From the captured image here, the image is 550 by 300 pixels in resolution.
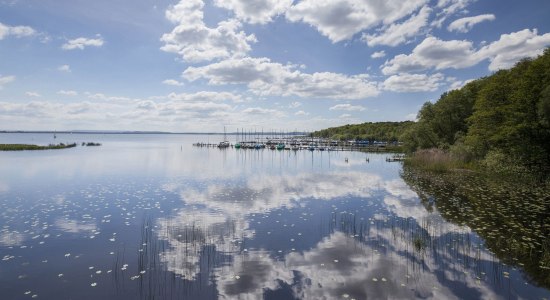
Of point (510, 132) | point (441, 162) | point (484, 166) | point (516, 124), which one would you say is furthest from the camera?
point (441, 162)

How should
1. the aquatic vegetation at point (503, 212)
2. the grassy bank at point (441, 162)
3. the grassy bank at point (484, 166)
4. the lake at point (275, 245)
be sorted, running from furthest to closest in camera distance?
the grassy bank at point (441, 162) < the grassy bank at point (484, 166) < the aquatic vegetation at point (503, 212) < the lake at point (275, 245)

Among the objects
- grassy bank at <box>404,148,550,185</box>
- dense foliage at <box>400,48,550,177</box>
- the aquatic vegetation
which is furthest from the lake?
dense foliage at <box>400,48,550,177</box>

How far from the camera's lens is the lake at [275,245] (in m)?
13.9

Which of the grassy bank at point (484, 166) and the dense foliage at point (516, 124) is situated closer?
the dense foliage at point (516, 124)

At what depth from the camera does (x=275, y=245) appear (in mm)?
19062

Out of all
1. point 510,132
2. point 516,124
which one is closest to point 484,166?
point 516,124

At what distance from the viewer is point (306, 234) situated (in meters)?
21.3

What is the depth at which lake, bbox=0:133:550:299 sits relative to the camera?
45.6 feet

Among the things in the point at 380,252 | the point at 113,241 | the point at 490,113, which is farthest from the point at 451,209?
the point at 490,113

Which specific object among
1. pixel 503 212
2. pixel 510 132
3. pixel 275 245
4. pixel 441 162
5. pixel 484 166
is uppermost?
pixel 510 132

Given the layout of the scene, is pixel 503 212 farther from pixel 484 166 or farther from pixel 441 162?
pixel 441 162

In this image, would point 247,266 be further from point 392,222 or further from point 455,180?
point 455,180

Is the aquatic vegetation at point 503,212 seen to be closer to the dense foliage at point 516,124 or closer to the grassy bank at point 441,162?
the dense foliage at point 516,124

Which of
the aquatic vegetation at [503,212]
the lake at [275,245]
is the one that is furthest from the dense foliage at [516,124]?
the lake at [275,245]
